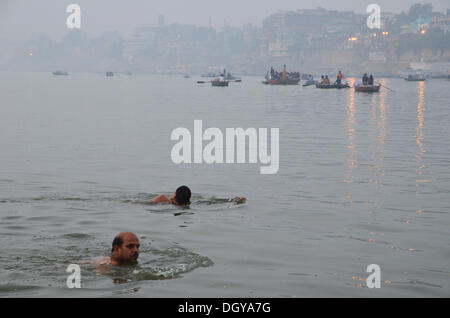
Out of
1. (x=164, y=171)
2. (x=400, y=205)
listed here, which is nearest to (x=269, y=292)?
(x=400, y=205)

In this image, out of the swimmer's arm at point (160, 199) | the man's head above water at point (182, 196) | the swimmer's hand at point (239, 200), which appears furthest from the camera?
the swimmer's hand at point (239, 200)

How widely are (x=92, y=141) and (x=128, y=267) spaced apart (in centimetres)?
1563

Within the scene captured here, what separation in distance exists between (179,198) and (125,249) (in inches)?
156

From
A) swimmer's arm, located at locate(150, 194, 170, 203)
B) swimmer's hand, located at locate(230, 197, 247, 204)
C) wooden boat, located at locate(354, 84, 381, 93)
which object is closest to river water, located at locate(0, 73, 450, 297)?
swimmer's hand, located at locate(230, 197, 247, 204)

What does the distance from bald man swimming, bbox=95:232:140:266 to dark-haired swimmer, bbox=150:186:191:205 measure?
375 cm

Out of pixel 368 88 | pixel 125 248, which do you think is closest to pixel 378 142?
pixel 125 248

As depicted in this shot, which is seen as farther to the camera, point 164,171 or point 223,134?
point 223,134

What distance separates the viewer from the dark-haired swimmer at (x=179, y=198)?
39.4 ft

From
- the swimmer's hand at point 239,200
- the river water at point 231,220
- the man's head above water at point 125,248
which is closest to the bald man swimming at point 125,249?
the man's head above water at point 125,248

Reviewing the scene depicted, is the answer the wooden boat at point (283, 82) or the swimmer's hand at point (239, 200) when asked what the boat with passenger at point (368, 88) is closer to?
the wooden boat at point (283, 82)

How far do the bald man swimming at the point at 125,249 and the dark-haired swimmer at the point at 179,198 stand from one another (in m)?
3.75

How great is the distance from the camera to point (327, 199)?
509 inches

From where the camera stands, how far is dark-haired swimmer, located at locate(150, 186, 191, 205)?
12.0 metres
